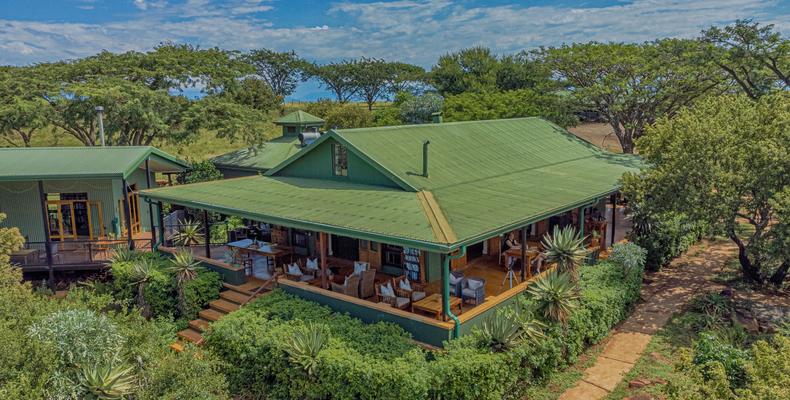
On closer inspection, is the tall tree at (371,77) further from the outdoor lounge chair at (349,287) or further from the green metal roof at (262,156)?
the outdoor lounge chair at (349,287)

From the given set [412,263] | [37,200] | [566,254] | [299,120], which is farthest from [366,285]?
[299,120]

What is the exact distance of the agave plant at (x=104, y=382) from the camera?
8.80 metres

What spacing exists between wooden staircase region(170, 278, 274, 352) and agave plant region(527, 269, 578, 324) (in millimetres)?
7101

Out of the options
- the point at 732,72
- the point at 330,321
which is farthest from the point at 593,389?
the point at 732,72

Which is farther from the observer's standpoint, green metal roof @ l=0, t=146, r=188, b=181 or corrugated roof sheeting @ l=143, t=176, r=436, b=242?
green metal roof @ l=0, t=146, r=188, b=181

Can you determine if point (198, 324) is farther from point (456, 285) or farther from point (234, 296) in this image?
point (456, 285)

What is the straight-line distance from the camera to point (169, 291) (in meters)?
15.2

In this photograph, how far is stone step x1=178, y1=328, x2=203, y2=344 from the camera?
45.2 feet

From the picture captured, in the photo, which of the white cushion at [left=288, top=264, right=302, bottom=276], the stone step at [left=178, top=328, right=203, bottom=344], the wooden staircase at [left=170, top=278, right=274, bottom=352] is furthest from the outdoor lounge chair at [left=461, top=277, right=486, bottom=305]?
the stone step at [left=178, top=328, right=203, bottom=344]

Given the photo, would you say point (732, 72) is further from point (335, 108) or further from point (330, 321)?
point (335, 108)

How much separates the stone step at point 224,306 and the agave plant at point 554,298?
7.82 m

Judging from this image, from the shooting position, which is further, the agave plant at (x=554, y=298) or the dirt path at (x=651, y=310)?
the dirt path at (x=651, y=310)

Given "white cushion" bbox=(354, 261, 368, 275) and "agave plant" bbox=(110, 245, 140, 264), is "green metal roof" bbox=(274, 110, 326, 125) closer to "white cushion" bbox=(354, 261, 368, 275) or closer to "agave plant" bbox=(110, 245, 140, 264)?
"agave plant" bbox=(110, 245, 140, 264)

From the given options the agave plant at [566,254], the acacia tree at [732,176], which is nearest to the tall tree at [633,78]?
the acacia tree at [732,176]
